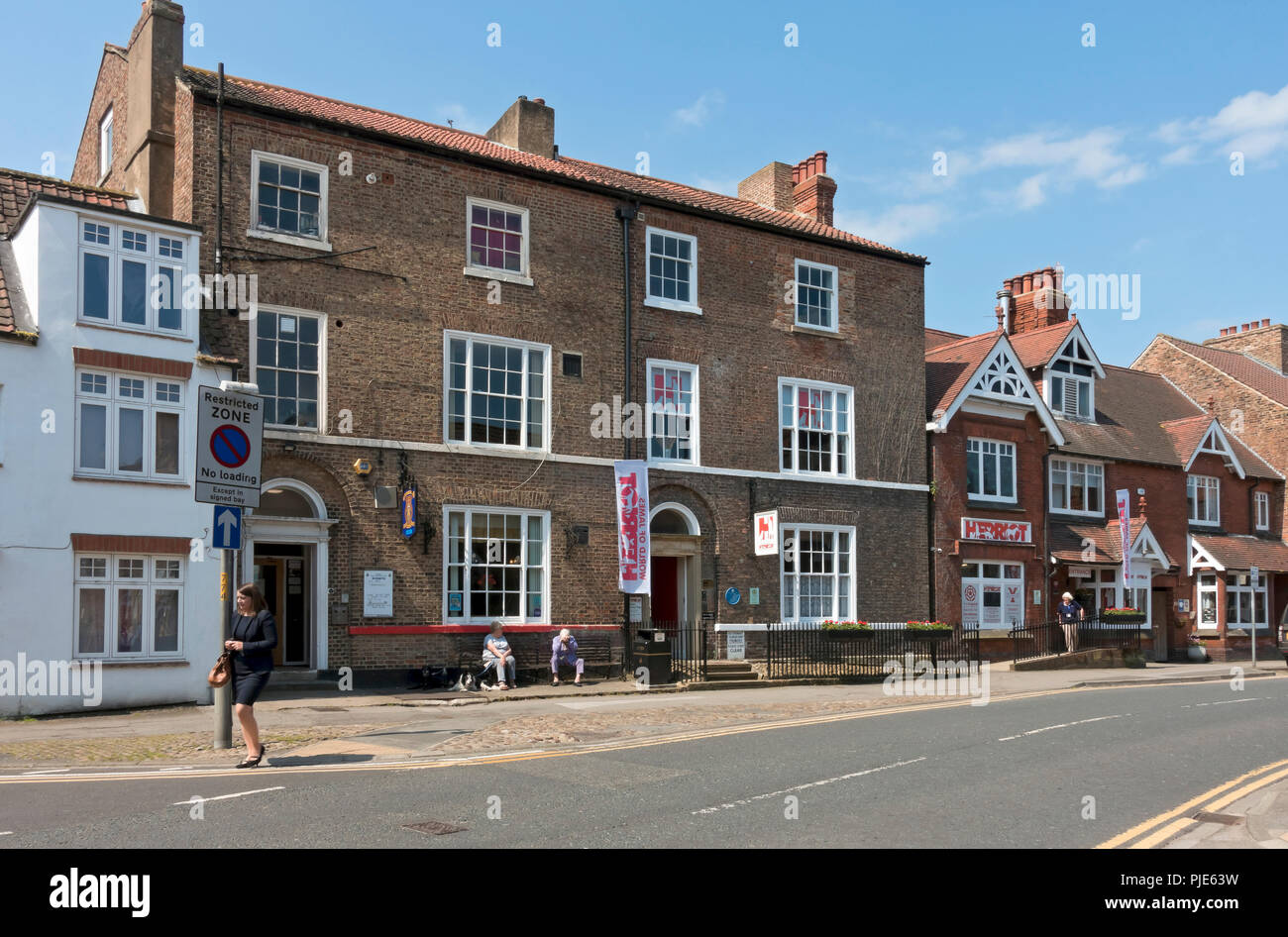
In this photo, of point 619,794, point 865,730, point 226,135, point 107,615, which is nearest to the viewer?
point 619,794

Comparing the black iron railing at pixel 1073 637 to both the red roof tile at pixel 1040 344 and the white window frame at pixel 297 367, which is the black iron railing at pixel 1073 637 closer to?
the red roof tile at pixel 1040 344

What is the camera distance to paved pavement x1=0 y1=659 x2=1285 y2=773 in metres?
12.5

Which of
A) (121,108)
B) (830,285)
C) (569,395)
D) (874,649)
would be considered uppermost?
(121,108)

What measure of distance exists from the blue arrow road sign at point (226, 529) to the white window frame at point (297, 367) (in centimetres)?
759

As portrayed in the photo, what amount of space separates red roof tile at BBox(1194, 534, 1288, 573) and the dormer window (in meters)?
6.32

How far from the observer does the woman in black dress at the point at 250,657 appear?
438 inches

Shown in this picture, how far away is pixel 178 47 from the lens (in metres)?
21.2

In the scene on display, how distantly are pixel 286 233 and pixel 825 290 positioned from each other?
13.6 m

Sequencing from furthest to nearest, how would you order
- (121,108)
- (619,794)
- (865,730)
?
(121,108) < (865,730) < (619,794)

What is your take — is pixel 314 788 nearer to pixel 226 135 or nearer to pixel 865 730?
pixel 865 730

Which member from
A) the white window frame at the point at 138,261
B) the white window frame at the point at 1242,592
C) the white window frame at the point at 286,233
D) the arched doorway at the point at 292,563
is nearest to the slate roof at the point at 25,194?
the white window frame at the point at 138,261

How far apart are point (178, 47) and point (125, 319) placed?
6488 mm

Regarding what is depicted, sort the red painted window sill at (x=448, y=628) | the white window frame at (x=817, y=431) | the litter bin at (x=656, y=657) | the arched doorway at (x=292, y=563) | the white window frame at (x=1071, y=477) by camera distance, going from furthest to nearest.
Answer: the white window frame at (x=1071, y=477), the white window frame at (x=817, y=431), the litter bin at (x=656, y=657), the red painted window sill at (x=448, y=628), the arched doorway at (x=292, y=563)
